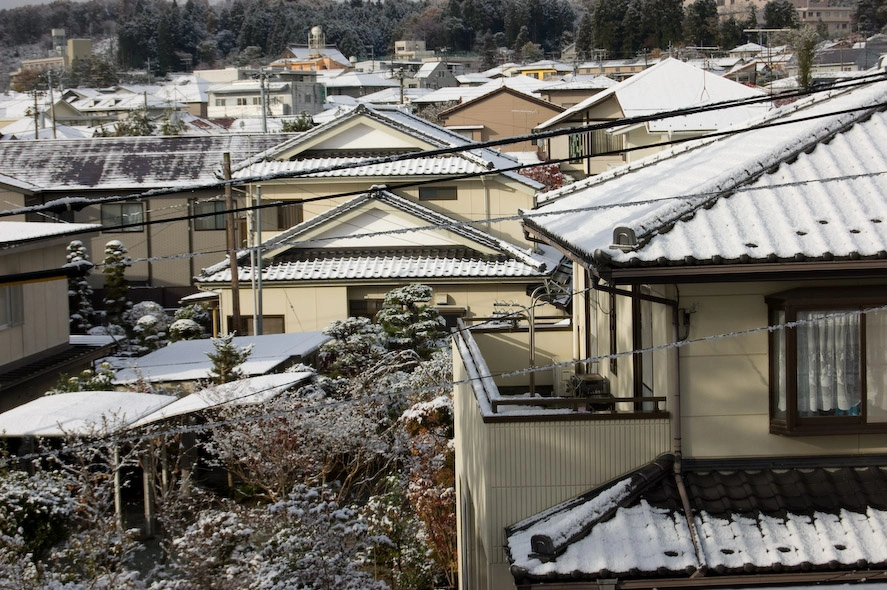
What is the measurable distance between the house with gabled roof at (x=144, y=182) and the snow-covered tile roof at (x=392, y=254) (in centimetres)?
1007

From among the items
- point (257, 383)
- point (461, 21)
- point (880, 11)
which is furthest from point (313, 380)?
point (461, 21)

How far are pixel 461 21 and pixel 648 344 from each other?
15789 centimetres

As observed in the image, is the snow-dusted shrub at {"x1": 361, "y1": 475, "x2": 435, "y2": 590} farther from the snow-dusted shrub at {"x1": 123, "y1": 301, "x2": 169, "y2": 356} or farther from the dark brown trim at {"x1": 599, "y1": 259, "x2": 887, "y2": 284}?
the snow-dusted shrub at {"x1": 123, "y1": 301, "x2": 169, "y2": 356}

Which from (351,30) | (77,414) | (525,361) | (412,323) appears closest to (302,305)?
(412,323)

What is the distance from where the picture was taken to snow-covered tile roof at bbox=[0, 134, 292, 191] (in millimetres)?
36281

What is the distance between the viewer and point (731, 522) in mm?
6992

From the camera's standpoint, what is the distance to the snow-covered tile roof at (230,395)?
13.8 metres

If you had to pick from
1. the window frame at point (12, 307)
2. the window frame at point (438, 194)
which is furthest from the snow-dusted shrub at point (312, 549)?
the window frame at point (438, 194)

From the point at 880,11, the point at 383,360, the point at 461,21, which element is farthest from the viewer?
the point at 461,21

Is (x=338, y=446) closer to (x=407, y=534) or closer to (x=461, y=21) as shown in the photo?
(x=407, y=534)

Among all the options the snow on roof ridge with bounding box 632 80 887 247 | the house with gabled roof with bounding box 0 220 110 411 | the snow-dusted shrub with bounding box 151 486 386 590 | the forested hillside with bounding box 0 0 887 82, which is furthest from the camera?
the forested hillside with bounding box 0 0 887 82

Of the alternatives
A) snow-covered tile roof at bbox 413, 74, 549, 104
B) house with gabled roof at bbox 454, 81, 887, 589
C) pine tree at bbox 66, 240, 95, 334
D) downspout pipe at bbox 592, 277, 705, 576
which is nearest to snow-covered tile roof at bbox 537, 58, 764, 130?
pine tree at bbox 66, 240, 95, 334

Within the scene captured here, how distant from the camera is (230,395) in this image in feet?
47.5

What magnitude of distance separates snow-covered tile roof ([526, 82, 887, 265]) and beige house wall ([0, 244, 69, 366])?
1087 cm
